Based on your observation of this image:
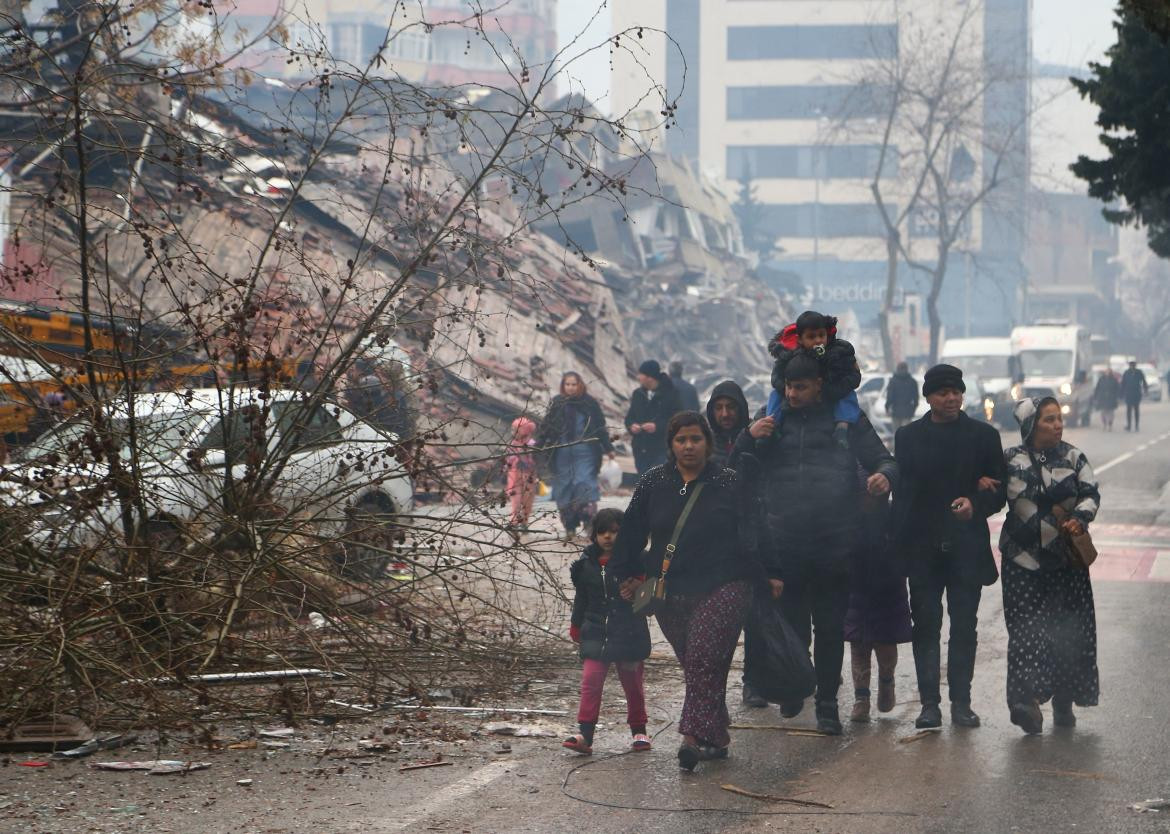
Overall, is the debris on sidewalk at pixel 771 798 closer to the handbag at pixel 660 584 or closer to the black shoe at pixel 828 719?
the handbag at pixel 660 584

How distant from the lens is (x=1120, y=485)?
75.5 feet

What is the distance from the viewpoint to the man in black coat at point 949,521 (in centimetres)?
745

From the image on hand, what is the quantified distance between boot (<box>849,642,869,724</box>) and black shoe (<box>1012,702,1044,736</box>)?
2.43 ft

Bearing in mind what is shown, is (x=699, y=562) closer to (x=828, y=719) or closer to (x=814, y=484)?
(x=814, y=484)

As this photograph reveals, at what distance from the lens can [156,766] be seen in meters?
6.36

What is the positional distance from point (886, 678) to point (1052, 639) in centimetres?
87

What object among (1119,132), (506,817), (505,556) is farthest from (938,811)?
(1119,132)

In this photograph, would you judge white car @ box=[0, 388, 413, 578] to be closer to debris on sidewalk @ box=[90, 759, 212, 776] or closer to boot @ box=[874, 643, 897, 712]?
debris on sidewalk @ box=[90, 759, 212, 776]

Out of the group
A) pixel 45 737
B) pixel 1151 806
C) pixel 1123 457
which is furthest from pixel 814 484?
pixel 1123 457

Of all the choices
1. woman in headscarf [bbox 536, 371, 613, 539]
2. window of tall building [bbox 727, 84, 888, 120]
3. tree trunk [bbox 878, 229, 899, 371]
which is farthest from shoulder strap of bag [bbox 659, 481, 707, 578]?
window of tall building [bbox 727, 84, 888, 120]

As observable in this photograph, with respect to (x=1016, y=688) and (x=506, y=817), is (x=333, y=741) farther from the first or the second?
(x=1016, y=688)

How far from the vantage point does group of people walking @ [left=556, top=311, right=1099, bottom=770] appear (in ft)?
22.7

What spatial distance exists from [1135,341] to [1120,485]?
287ft

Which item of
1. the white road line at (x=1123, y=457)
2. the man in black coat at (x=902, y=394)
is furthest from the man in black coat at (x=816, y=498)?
the man in black coat at (x=902, y=394)
